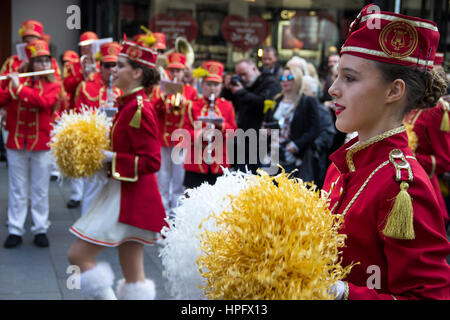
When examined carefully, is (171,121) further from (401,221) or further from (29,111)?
(401,221)

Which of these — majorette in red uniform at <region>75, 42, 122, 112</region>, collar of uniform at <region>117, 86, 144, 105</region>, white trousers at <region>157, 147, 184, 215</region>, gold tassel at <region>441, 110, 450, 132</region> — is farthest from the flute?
gold tassel at <region>441, 110, 450, 132</region>

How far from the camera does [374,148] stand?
183 centimetres

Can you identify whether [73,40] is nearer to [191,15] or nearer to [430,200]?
[191,15]

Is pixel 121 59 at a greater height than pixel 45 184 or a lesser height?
greater

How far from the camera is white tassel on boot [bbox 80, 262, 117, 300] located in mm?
3639

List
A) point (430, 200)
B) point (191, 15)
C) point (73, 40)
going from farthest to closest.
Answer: point (73, 40)
point (191, 15)
point (430, 200)

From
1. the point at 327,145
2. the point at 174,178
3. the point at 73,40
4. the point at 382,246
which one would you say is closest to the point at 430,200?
the point at 382,246

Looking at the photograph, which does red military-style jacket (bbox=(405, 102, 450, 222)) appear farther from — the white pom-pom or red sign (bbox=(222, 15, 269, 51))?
red sign (bbox=(222, 15, 269, 51))

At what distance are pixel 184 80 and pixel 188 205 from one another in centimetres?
645

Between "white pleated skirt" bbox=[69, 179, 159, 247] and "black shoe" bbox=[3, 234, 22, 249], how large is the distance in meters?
2.50

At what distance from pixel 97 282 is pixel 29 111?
3.38 meters

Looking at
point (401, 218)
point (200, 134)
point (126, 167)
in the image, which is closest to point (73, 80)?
A: point (200, 134)

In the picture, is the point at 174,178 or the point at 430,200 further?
the point at 174,178

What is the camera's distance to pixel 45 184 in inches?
256
